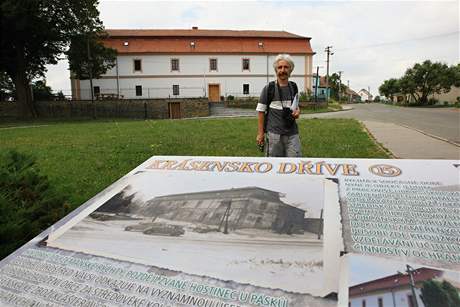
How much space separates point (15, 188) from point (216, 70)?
46258mm

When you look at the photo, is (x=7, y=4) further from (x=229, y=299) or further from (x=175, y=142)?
(x=229, y=299)

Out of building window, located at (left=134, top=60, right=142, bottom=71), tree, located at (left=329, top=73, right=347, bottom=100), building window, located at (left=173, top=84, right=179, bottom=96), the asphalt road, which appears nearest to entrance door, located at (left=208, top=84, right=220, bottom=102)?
building window, located at (left=173, top=84, right=179, bottom=96)

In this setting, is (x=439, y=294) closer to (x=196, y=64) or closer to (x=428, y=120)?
(x=428, y=120)

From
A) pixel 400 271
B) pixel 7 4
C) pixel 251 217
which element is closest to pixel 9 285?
pixel 251 217

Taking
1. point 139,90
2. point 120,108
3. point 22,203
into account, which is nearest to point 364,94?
point 139,90

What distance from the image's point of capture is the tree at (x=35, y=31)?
24047mm

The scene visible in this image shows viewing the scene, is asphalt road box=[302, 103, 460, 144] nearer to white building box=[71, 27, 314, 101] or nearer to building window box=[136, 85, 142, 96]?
white building box=[71, 27, 314, 101]

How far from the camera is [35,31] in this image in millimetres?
26047

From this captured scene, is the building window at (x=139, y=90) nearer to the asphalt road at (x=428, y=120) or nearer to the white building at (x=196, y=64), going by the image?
the white building at (x=196, y=64)

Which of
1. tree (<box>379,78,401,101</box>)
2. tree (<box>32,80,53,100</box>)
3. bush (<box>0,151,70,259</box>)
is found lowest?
bush (<box>0,151,70,259</box>)

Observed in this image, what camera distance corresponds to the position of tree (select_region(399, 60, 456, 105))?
1890 inches

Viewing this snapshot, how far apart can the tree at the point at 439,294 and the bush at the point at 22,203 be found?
8.54ft

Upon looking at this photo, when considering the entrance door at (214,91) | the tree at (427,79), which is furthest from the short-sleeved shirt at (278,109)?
the tree at (427,79)

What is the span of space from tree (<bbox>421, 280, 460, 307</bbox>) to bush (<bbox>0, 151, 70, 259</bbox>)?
2.60 metres
